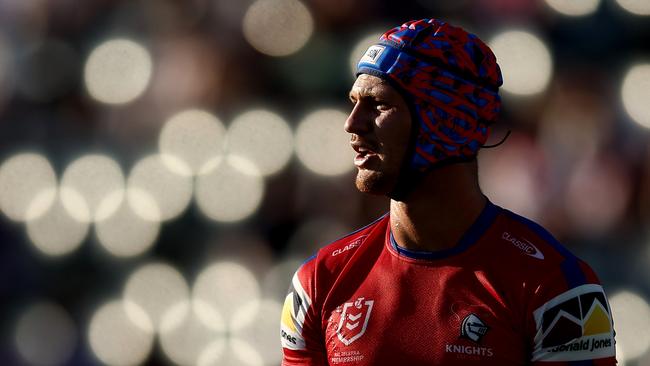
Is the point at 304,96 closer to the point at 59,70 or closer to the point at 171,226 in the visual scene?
the point at 171,226

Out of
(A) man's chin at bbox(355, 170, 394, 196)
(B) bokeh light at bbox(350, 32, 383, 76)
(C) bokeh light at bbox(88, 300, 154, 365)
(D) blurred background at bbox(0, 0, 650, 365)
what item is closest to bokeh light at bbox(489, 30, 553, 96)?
(D) blurred background at bbox(0, 0, 650, 365)

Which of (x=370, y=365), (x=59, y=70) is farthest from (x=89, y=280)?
(x=370, y=365)

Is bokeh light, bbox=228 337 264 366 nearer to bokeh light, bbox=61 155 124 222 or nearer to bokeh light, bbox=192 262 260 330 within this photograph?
bokeh light, bbox=192 262 260 330

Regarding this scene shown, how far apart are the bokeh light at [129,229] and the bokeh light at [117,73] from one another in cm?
134

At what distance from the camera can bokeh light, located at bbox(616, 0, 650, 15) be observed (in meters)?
11.2

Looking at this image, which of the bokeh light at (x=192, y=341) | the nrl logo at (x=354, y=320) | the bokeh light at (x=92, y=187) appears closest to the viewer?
the nrl logo at (x=354, y=320)

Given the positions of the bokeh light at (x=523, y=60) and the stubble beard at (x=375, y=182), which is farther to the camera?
the bokeh light at (x=523, y=60)

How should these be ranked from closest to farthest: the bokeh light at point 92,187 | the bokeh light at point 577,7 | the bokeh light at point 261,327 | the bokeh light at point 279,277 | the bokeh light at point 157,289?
the bokeh light at point 577,7 → the bokeh light at point 279,277 → the bokeh light at point 261,327 → the bokeh light at point 157,289 → the bokeh light at point 92,187

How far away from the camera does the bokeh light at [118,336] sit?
12.1 m

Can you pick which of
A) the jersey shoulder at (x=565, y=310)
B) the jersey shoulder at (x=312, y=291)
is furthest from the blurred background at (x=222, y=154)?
the jersey shoulder at (x=565, y=310)

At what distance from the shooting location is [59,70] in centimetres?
1323

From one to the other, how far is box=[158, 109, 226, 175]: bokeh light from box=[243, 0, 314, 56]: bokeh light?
1.17 meters

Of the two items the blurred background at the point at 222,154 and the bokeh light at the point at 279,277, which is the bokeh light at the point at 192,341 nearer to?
the blurred background at the point at 222,154

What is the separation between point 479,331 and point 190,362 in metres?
8.50
